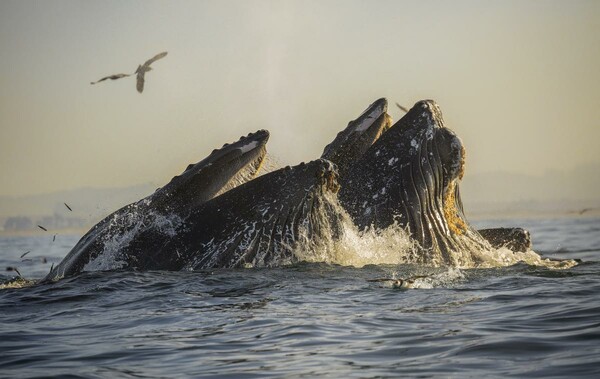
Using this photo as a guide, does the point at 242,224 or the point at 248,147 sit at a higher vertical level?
the point at 248,147

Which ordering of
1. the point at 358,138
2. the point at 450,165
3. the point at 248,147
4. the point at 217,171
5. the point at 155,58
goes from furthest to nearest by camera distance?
the point at 155,58, the point at 358,138, the point at 450,165, the point at 248,147, the point at 217,171

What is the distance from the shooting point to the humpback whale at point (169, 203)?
9664 millimetres

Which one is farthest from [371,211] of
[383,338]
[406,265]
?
[383,338]

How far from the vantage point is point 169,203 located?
9.72 metres

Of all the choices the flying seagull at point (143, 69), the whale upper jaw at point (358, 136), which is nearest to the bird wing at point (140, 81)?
the flying seagull at point (143, 69)

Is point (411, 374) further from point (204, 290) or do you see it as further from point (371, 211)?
point (371, 211)

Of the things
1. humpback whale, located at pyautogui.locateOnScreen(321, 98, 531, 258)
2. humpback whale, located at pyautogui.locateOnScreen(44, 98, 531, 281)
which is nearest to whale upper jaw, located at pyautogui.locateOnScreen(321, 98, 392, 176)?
humpback whale, located at pyautogui.locateOnScreen(321, 98, 531, 258)

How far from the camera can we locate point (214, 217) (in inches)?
379

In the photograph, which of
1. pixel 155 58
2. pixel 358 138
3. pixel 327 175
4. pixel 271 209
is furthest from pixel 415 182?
pixel 155 58

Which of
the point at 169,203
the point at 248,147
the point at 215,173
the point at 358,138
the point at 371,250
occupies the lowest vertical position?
the point at 371,250

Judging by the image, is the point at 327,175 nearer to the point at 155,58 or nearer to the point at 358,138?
the point at 358,138

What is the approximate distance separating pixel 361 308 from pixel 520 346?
175 centimetres

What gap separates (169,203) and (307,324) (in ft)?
8.21

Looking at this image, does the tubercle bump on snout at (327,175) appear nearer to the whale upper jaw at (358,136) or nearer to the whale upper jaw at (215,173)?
the whale upper jaw at (215,173)
